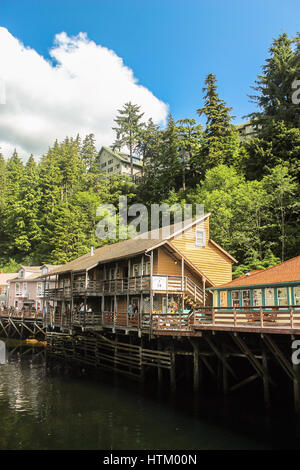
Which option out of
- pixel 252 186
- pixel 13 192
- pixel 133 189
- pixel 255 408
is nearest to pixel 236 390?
pixel 255 408

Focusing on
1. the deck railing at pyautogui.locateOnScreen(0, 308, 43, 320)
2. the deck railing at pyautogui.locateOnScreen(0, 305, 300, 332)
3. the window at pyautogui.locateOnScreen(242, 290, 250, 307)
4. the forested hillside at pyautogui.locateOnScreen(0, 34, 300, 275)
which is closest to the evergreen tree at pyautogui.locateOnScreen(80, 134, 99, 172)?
the forested hillside at pyautogui.locateOnScreen(0, 34, 300, 275)

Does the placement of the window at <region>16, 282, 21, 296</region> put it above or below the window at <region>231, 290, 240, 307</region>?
above

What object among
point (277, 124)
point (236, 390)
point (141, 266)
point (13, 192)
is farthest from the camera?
point (13, 192)

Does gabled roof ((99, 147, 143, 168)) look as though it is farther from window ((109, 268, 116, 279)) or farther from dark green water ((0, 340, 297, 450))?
dark green water ((0, 340, 297, 450))

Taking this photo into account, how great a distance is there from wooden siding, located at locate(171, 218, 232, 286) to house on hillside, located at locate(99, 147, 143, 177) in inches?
2073

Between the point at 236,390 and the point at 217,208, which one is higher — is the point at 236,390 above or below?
below

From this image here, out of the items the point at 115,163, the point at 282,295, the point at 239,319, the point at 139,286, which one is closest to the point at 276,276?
the point at 282,295

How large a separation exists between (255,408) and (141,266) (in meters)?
14.0

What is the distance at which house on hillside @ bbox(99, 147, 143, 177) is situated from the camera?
271 ft

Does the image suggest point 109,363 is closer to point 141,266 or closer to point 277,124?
point 141,266

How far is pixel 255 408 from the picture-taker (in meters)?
16.4

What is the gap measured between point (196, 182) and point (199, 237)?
26467mm

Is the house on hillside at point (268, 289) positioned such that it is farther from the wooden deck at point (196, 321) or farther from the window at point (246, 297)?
the wooden deck at point (196, 321)
